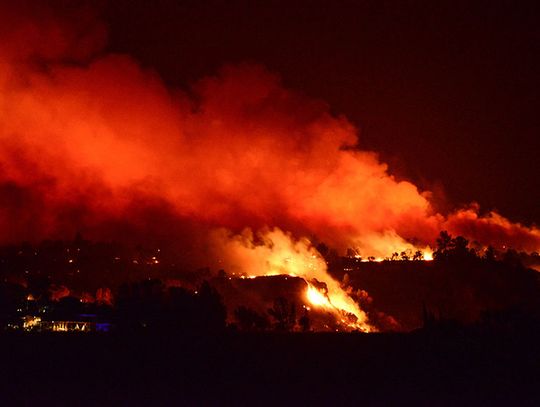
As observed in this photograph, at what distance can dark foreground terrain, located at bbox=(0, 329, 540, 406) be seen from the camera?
1177 cm

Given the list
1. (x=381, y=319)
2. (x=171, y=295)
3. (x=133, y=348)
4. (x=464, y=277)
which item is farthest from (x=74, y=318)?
(x=464, y=277)

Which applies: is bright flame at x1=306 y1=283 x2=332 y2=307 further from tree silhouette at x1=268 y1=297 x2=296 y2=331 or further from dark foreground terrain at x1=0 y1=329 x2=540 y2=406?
dark foreground terrain at x1=0 y1=329 x2=540 y2=406

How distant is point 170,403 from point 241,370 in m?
2.54

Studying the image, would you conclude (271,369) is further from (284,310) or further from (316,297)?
(316,297)

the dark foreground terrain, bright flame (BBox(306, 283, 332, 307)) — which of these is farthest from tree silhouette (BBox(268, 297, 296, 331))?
the dark foreground terrain

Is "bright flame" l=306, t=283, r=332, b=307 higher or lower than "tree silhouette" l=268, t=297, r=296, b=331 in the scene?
higher

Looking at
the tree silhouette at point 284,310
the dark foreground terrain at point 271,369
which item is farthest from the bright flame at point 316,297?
the dark foreground terrain at point 271,369

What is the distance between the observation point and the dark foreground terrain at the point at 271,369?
11773mm

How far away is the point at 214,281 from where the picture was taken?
76.4 metres

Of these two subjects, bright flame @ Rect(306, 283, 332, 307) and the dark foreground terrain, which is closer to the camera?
the dark foreground terrain

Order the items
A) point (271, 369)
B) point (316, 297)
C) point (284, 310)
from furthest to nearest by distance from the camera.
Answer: point (316, 297) < point (284, 310) < point (271, 369)

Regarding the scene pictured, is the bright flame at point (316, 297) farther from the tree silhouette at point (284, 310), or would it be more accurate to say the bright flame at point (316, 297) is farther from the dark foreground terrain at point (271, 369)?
the dark foreground terrain at point (271, 369)

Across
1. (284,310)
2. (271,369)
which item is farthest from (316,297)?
(271,369)

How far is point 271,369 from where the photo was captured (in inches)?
533
